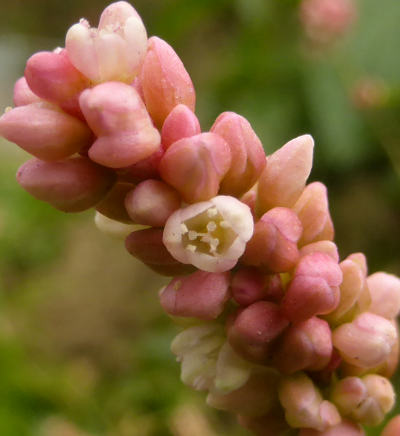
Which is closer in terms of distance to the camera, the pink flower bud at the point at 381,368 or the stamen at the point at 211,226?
the stamen at the point at 211,226

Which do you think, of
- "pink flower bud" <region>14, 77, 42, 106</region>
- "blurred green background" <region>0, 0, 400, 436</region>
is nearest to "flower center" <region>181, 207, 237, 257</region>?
"pink flower bud" <region>14, 77, 42, 106</region>

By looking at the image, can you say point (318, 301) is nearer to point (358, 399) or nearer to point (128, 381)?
point (358, 399)

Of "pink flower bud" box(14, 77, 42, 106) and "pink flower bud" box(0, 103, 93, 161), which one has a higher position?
"pink flower bud" box(14, 77, 42, 106)

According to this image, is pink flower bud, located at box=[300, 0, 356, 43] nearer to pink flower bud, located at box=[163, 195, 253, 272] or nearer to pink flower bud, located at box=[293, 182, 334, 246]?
pink flower bud, located at box=[293, 182, 334, 246]

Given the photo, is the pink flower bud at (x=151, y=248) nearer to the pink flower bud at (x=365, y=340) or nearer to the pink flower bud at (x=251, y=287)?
the pink flower bud at (x=251, y=287)

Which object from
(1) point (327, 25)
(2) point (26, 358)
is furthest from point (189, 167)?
(1) point (327, 25)

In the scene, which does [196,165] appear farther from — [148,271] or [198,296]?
[148,271]

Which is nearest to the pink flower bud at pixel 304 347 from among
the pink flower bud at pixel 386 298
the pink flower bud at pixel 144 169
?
the pink flower bud at pixel 386 298
